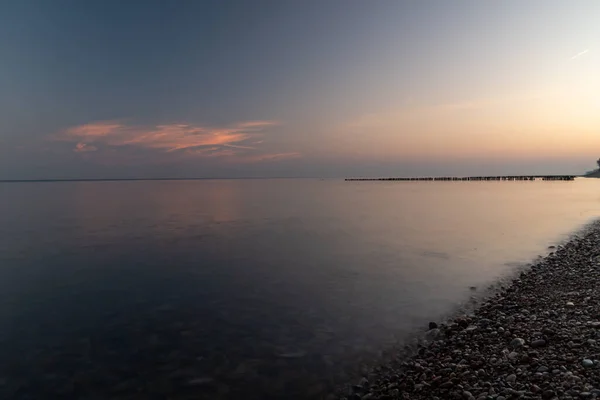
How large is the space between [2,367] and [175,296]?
6.43 m

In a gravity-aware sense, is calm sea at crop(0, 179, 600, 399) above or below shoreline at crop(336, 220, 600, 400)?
below

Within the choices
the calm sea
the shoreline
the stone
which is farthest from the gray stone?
the calm sea

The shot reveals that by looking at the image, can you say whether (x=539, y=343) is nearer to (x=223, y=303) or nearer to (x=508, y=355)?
(x=508, y=355)

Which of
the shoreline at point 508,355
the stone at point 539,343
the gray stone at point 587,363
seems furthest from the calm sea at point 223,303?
the gray stone at point 587,363

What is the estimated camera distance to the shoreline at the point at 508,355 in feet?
22.9

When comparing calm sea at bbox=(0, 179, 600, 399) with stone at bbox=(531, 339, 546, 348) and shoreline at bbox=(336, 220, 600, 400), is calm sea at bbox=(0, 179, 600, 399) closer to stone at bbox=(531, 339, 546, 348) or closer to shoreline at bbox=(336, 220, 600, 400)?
shoreline at bbox=(336, 220, 600, 400)

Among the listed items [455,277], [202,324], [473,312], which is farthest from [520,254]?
[202,324]

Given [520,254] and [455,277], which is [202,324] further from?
[520,254]

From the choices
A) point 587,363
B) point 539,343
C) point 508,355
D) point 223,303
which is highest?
point 587,363

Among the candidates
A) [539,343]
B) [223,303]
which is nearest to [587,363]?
[539,343]

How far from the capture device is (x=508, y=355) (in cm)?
831

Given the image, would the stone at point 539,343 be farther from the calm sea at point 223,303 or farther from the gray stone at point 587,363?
the calm sea at point 223,303

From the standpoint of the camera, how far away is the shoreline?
697 centimetres

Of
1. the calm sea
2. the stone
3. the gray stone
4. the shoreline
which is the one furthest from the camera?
the calm sea
